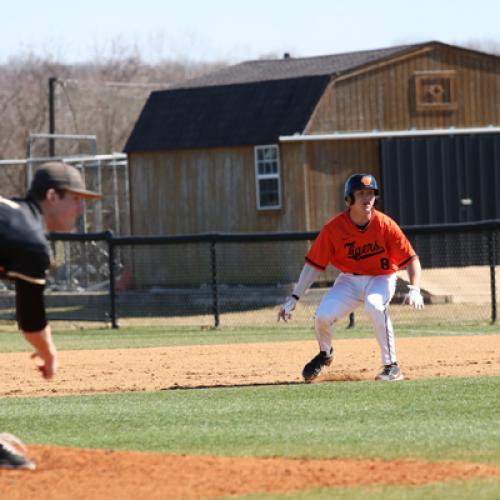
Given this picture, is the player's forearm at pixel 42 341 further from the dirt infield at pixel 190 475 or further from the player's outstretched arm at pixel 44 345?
the dirt infield at pixel 190 475

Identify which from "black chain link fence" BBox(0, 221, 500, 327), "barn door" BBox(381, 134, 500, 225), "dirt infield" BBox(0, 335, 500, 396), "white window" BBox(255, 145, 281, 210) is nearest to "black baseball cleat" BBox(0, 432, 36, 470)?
"dirt infield" BBox(0, 335, 500, 396)

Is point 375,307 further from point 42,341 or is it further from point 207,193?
point 207,193

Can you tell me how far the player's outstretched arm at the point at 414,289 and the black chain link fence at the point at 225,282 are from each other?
9401 mm

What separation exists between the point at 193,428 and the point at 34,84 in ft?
212

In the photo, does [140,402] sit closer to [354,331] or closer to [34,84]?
[354,331]

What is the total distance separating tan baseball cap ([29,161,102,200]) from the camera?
21.5 ft

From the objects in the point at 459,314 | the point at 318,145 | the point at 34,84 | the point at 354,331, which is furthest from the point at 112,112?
the point at 354,331

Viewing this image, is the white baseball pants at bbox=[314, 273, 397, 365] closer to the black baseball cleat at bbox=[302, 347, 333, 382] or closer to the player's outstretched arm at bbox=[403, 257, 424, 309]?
the black baseball cleat at bbox=[302, 347, 333, 382]

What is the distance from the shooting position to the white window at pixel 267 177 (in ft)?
94.9

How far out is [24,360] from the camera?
1524 cm

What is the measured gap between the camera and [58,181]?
21.5ft

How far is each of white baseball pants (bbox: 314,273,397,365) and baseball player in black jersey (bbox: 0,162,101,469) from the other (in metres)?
5.27

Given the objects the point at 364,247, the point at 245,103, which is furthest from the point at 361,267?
the point at 245,103

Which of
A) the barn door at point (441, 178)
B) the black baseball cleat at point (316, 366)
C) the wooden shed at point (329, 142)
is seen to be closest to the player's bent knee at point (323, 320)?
the black baseball cleat at point (316, 366)
